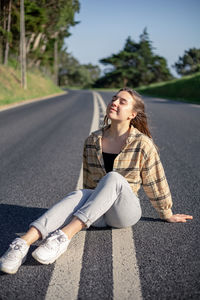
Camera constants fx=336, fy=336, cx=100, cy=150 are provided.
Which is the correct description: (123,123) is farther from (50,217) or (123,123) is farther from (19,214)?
(19,214)

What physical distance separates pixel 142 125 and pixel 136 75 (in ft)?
269

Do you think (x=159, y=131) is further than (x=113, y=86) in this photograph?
No

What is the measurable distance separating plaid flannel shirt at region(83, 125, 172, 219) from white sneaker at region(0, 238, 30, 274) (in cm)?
106

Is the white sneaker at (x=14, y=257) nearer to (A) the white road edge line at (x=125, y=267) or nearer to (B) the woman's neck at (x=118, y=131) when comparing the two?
(A) the white road edge line at (x=125, y=267)

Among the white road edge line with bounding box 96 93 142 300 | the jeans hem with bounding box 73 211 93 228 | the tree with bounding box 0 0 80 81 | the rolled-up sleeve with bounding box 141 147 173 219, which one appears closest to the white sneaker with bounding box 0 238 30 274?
the jeans hem with bounding box 73 211 93 228

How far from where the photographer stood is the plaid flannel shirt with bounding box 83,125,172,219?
3160 millimetres

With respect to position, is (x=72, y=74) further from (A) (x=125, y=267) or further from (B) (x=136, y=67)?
(A) (x=125, y=267)

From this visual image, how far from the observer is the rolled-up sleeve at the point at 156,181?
3.18 meters

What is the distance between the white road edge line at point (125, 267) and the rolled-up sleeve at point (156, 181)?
41cm

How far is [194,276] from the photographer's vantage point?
247 cm

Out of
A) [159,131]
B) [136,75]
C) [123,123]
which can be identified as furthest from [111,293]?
[136,75]

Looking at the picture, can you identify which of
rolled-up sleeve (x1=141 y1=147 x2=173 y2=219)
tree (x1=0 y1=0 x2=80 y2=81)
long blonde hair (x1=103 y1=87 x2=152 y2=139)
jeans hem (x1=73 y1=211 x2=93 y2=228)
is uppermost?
tree (x1=0 y1=0 x2=80 y2=81)

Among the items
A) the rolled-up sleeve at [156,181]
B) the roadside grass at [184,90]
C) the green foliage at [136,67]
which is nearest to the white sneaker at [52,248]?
the rolled-up sleeve at [156,181]

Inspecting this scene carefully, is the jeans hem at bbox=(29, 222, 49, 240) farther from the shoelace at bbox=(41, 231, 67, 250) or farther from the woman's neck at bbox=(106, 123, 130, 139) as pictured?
the woman's neck at bbox=(106, 123, 130, 139)
